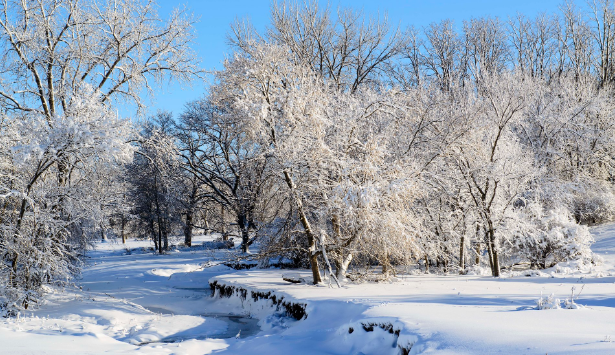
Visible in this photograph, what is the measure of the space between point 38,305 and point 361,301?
7.41 metres

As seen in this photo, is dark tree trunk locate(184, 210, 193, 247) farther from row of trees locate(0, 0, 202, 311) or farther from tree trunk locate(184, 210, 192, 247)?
row of trees locate(0, 0, 202, 311)

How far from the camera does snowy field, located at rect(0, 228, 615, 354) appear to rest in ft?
17.1

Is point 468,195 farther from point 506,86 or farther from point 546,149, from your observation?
point 546,149

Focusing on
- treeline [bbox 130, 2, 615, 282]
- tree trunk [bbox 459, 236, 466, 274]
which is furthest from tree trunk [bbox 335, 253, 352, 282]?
tree trunk [bbox 459, 236, 466, 274]

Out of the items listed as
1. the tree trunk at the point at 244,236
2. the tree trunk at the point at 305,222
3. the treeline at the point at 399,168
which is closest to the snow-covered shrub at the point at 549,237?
the treeline at the point at 399,168

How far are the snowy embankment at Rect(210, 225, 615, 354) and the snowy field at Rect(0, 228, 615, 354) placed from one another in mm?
20

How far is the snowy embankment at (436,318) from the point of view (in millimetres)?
4875

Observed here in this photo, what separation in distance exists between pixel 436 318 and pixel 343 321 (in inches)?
79.7

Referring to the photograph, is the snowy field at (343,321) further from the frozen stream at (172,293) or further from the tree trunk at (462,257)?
the tree trunk at (462,257)

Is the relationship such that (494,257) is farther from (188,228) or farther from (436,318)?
(188,228)

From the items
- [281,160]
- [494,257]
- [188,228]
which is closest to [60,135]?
[281,160]

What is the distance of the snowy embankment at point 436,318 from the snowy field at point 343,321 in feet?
0.06

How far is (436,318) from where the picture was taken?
20.8 feet

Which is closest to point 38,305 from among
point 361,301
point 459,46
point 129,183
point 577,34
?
point 361,301
